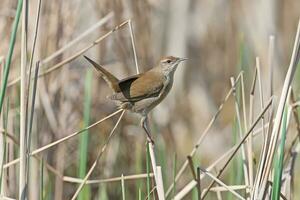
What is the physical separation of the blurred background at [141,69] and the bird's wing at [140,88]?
0.38 feet

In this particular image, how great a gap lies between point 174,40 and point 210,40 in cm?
56

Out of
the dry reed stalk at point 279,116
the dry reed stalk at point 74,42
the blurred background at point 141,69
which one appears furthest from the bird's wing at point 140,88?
the dry reed stalk at point 279,116

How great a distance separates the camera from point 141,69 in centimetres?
361

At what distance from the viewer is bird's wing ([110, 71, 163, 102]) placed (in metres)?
2.40

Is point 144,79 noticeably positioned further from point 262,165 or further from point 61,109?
point 61,109

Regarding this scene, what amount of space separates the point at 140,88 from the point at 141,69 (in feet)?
3.83

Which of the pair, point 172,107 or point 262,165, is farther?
point 172,107

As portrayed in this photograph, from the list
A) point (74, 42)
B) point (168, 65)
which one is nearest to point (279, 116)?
point (168, 65)

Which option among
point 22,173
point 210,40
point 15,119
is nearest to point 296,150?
point 22,173

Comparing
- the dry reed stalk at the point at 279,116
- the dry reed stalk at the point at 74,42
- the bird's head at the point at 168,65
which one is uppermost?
the dry reed stalk at the point at 74,42

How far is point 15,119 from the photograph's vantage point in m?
3.05

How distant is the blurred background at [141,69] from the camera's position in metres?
3.08

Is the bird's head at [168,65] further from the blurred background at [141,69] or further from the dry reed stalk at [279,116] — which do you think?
the dry reed stalk at [279,116]

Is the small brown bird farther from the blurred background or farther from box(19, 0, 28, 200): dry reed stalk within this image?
box(19, 0, 28, 200): dry reed stalk
